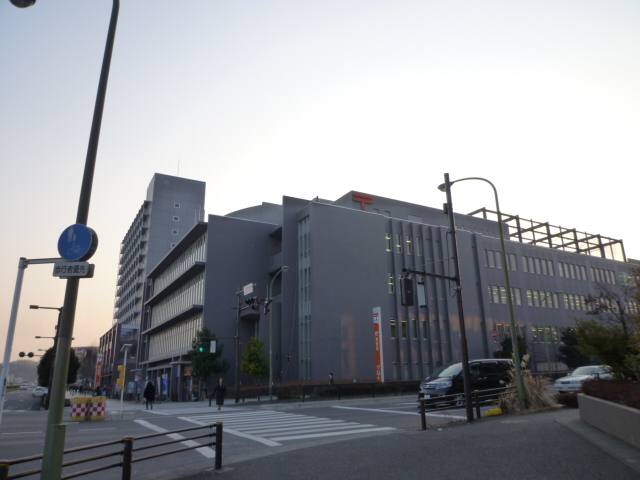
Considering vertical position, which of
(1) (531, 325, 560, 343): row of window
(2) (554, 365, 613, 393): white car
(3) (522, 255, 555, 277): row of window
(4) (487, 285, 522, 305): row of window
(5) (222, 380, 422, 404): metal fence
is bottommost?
(5) (222, 380, 422, 404): metal fence

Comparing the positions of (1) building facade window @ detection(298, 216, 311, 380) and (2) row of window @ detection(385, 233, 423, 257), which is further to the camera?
(2) row of window @ detection(385, 233, 423, 257)

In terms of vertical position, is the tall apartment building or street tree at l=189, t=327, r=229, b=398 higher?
the tall apartment building

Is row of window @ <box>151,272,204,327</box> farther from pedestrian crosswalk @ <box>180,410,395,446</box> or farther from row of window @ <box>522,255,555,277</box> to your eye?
row of window @ <box>522,255,555,277</box>

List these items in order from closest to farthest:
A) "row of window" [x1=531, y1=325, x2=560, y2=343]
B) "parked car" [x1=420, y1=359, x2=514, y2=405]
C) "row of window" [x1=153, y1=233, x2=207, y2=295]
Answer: "parked car" [x1=420, y1=359, x2=514, y2=405]
"row of window" [x1=153, y1=233, x2=207, y2=295]
"row of window" [x1=531, y1=325, x2=560, y2=343]

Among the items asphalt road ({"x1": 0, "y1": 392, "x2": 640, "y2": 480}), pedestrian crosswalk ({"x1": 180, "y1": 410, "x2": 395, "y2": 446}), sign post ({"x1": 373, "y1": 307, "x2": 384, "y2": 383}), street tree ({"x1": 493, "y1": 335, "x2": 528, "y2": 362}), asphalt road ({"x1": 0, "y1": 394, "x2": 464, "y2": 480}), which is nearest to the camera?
asphalt road ({"x1": 0, "y1": 392, "x2": 640, "y2": 480})

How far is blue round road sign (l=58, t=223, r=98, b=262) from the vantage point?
19.3 ft

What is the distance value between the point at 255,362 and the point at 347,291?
33.6ft

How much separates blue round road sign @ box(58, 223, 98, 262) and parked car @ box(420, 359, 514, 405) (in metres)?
15.6

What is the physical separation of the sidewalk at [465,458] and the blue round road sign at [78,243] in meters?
4.37

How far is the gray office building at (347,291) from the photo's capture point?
4141 cm

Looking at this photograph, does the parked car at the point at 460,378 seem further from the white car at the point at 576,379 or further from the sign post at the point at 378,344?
the sign post at the point at 378,344

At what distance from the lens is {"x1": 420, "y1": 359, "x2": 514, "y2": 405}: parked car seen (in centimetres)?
1889

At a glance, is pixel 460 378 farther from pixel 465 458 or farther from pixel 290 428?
pixel 465 458

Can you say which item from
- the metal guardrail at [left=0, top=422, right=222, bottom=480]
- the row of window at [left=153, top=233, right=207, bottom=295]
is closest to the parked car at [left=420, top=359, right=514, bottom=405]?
the metal guardrail at [left=0, top=422, right=222, bottom=480]
